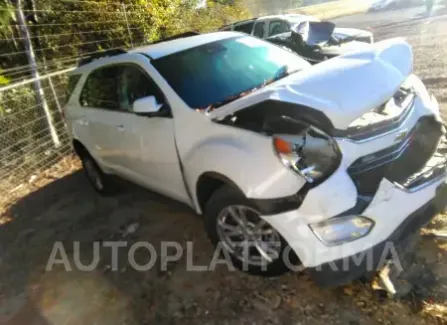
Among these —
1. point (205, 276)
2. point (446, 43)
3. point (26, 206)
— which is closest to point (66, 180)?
point (26, 206)

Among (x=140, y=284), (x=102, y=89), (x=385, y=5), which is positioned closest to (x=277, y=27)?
(x=102, y=89)

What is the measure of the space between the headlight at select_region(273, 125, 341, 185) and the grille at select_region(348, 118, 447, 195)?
14 centimetres

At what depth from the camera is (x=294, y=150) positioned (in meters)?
2.62

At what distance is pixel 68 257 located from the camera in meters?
4.03

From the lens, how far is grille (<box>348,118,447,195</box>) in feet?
8.34

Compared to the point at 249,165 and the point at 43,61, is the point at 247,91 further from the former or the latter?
the point at 43,61

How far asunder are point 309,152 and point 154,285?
65.0 inches

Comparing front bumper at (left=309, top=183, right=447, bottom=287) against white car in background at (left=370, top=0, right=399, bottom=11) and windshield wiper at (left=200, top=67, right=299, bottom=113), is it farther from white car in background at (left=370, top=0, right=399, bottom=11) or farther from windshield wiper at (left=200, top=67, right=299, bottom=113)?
white car in background at (left=370, top=0, right=399, bottom=11)

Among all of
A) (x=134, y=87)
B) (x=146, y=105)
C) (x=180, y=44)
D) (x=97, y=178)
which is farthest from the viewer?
(x=97, y=178)

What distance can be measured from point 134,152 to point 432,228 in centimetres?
264

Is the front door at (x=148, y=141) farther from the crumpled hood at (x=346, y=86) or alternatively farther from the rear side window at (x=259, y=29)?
the rear side window at (x=259, y=29)

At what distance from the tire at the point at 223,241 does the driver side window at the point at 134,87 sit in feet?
3.37

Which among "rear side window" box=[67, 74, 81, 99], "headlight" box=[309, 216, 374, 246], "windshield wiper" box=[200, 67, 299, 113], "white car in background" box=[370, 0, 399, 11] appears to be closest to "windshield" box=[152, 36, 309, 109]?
"windshield wiper" box=[200, 67, 299, 113]

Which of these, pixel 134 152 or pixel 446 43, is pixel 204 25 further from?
pixel 134 152
